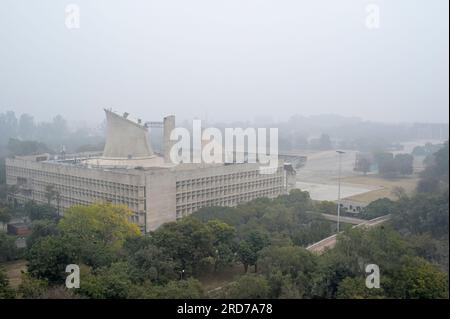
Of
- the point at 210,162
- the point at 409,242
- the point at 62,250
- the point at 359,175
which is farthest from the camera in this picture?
the point at 359,175

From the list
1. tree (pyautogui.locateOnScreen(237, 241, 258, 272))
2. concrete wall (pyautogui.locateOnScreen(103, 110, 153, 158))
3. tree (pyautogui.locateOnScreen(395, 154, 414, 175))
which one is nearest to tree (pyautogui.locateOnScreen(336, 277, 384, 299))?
tree (pyautogui.locateOnScreen(237, 241, 258, 272))

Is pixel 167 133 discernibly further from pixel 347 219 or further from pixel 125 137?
pixel 347 219

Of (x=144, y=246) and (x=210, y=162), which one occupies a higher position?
(x=210, y=162)

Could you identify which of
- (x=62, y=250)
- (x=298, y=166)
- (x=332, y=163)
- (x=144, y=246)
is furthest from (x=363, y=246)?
(x=332, y=163)

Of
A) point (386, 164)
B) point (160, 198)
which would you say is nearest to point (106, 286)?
point (160, 198)

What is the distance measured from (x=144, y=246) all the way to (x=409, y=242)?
6433 millimetres

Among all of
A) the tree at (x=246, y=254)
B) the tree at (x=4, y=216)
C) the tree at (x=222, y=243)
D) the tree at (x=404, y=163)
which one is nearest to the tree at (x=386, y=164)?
the tree at (x=404, y=163)

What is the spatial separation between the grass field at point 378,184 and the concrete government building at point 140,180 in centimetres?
383

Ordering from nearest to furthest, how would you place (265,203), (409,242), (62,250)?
1. (62,250)
2. (409,242)
3. (265,203)

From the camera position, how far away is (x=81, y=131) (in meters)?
56.6

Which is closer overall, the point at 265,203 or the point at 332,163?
the point at 265,203

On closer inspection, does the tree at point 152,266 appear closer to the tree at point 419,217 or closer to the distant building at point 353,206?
the tree at point 419,217

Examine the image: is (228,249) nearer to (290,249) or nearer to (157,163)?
(290,249)

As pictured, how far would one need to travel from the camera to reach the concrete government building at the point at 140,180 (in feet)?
56.1
